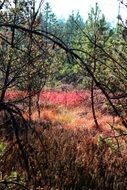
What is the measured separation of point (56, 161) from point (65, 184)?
587 mm

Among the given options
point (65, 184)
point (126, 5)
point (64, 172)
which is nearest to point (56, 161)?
point (64, 172)

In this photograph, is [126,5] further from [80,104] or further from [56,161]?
[80,104]

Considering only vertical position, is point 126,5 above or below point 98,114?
above

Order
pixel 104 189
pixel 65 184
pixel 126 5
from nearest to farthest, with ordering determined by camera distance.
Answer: pixel 126 5 < pixel 65 184 < pixel 104 189

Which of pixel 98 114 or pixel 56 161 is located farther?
pixel 98 114

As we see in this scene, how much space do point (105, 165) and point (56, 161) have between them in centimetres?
91

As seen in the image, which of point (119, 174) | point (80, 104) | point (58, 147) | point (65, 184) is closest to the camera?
point (65, 184)

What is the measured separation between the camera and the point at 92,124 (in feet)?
63.8

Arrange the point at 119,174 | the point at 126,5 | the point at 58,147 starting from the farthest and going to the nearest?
1. the point at 58,147
2. the point at 119,174
3. the point at 126,5

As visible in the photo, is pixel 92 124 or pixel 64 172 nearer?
pixel 64 172

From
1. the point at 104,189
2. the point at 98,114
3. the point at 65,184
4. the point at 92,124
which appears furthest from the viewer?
the point at 98,114

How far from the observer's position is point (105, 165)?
5957 millimetres

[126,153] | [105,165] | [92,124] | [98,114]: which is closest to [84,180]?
[105,165]

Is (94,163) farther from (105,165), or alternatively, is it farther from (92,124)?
(92,124)
